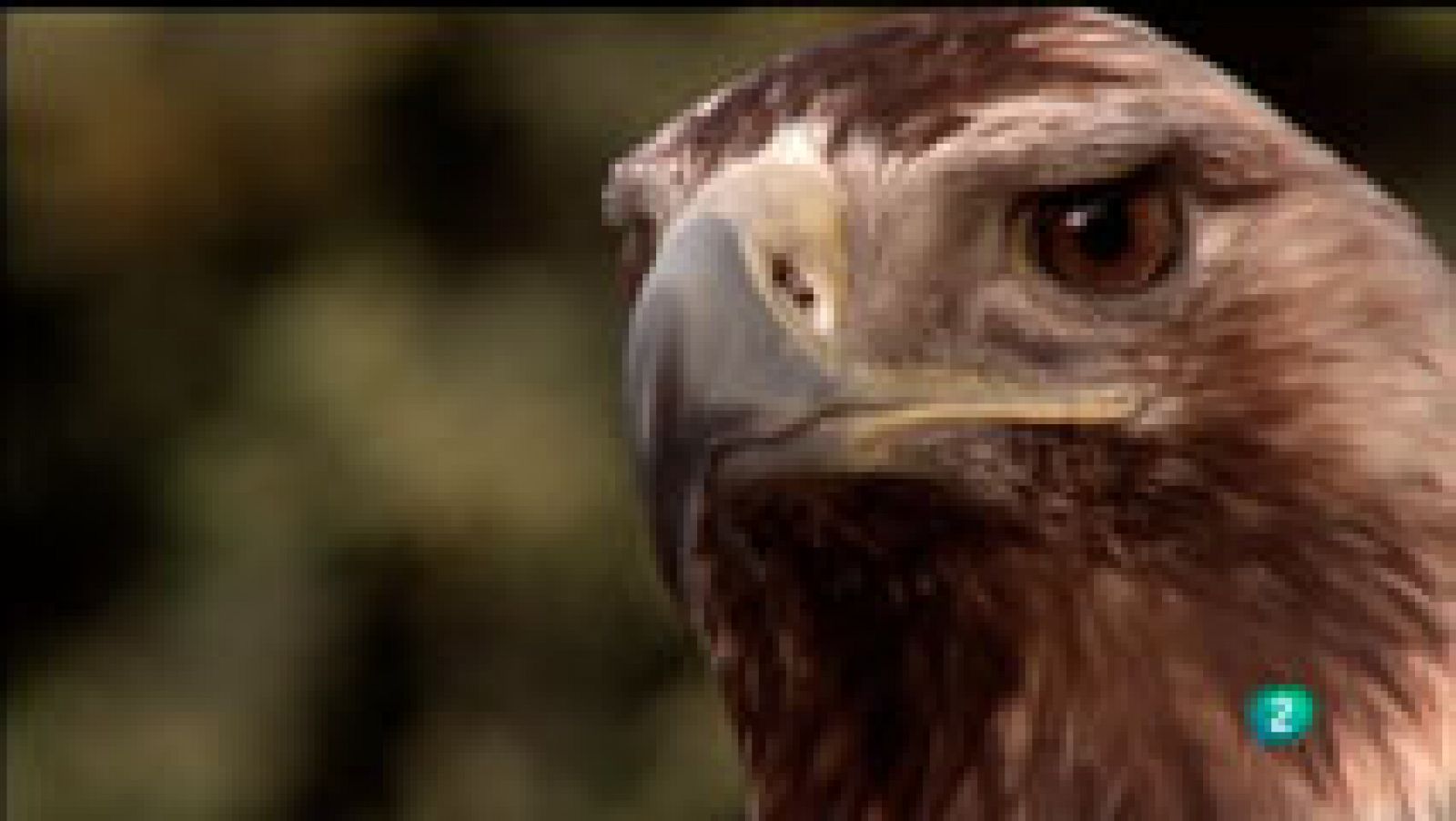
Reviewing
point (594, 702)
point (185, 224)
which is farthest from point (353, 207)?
point (594, 702)

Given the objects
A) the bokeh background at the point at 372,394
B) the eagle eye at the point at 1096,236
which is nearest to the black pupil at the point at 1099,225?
the eagle eye at the point at 1096,236

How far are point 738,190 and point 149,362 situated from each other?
10.7ft

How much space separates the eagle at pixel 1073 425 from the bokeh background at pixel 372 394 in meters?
2.53

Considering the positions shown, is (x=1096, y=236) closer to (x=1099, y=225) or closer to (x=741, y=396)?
(x=1099, y=225)

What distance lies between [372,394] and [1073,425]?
2.85m

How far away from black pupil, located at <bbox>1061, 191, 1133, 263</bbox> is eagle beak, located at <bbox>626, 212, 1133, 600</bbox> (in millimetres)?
86

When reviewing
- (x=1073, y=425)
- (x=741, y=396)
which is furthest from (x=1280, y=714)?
(x=741, y=396)

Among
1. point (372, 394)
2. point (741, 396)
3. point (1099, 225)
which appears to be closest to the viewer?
point (741, 396)

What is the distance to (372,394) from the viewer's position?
4.99m

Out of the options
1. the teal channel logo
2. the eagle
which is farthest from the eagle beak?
the teal channel logo

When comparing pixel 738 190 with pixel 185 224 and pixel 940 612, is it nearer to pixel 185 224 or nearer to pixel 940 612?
pixel 940 612

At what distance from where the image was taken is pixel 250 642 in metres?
5.09

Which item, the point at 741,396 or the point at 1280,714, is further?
the point at 1280,714

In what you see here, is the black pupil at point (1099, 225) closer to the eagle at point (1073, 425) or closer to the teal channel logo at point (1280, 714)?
the eagle at point (1073, 425)
